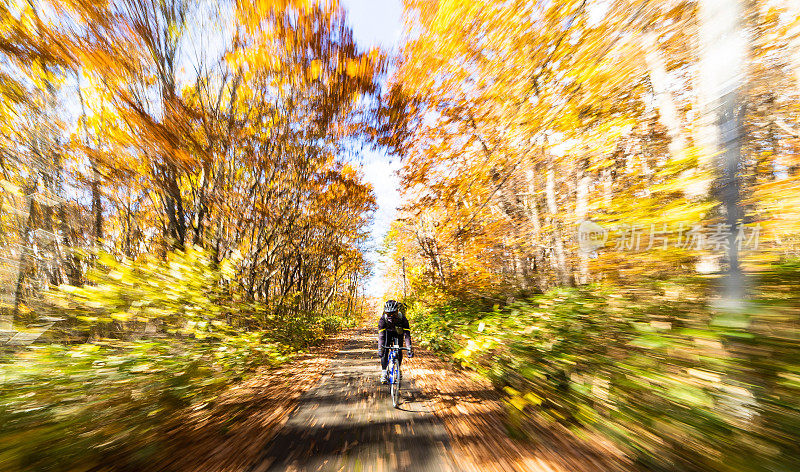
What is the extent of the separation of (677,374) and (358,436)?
12.2ft

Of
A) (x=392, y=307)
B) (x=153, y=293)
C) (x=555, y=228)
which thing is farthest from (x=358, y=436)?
(x=555, y=228)

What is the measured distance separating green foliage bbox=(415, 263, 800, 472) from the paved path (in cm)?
153

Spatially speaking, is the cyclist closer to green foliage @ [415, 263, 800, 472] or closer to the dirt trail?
the dirt trail

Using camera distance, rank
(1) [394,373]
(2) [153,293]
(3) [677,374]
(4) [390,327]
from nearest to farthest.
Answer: (3) [677,374], (2) [153,293], (1) [394,373], (4) [390,327]

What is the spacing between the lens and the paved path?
342cm

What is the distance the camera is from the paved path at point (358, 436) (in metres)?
3.42

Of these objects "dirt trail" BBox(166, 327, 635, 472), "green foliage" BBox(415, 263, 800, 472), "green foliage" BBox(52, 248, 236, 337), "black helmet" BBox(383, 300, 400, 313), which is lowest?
"dirt trail" BBox(166, 327, 635, 472)

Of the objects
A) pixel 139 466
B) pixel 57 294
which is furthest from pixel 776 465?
pixel 57 294

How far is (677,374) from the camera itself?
104 inches

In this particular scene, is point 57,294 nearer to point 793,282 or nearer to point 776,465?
point 776,465

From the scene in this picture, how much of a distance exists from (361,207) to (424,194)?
588 cm

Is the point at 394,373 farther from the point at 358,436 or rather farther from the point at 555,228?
the point at 555,228

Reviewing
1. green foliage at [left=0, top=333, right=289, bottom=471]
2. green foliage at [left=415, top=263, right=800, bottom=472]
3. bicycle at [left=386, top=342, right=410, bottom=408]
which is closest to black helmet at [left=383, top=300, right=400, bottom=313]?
bicycle at [left=386, top=342, right=410, bottom=408]

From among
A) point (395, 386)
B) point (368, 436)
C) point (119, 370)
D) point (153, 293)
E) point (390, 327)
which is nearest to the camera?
point (119, 370)
